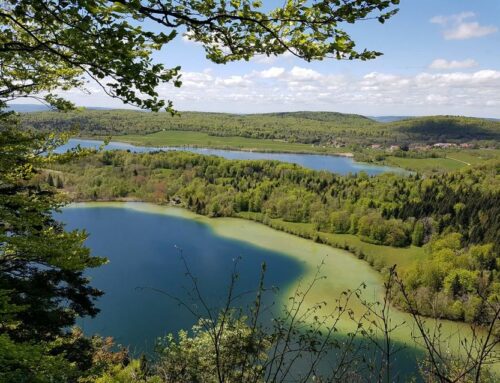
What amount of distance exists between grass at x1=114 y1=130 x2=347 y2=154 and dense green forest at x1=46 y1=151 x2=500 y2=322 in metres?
55.6

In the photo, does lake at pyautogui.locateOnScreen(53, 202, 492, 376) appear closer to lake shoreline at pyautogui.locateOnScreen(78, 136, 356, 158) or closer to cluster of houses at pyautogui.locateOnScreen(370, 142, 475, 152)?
lake shoreline at pyautogui.locateOnScreen(78, 136, 356, 158)

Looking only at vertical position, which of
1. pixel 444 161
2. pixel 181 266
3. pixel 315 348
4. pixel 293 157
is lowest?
pixel 293 157

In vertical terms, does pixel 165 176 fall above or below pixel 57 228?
below

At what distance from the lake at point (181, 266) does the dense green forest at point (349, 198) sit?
6.09 metres

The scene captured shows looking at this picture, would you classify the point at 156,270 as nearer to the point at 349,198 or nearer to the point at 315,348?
the point at 315,348

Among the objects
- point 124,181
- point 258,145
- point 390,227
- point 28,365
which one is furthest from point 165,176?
point 28,365

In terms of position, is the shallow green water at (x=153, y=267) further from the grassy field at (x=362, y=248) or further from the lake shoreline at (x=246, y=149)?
the lake shoreline at (x=246, y=149)

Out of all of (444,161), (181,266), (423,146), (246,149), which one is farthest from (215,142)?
(181,266)

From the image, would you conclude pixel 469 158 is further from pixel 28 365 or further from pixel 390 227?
pixel 28 365

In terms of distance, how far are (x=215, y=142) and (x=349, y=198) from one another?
4036 inches

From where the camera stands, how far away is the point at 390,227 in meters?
65.6

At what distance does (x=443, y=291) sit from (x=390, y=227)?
2338cm

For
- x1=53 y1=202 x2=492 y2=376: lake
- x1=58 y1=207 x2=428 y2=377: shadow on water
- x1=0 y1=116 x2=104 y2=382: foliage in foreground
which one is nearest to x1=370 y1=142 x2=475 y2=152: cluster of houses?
x1=53 y1=202 x2=492 y2=376: lake

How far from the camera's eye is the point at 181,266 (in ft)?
157
